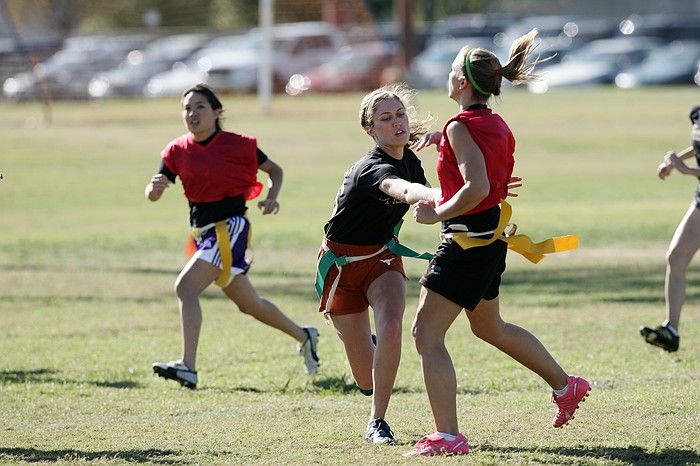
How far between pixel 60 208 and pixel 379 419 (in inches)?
664

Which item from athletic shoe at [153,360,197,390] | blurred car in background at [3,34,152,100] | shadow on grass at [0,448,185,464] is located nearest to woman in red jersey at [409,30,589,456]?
shadow on grass at [0,448,185,464]

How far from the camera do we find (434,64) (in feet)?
161

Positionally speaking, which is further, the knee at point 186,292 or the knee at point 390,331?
the knee at point 186,292

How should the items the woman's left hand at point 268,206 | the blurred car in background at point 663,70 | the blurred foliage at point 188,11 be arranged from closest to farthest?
1. the woman's left hand at point 268,206
2. the blurred foliage at point 188,11
3. the blurred car in background at point 663,70

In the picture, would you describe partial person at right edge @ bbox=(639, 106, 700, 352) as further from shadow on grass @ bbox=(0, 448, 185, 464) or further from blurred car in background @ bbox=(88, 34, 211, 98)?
blurred car in background @ bbox=(88, 34, 211, 98)

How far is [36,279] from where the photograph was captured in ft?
46.6

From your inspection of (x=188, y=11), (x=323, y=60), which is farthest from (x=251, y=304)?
(x=188, y=11)

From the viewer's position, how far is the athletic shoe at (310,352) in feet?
29.1

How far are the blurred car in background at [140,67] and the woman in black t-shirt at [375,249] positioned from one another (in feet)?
128

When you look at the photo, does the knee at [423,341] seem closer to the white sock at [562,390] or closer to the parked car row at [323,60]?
the white sock at [562,390]

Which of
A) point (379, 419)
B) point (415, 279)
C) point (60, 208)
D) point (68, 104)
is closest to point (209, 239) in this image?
point (379, 419)

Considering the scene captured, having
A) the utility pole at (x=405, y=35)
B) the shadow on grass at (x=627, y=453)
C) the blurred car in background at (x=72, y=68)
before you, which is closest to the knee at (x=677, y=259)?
the shadow on grass at (x=627, y=453)

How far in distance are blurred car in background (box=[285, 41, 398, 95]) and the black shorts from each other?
1347 inches

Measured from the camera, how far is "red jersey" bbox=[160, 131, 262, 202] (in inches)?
341
